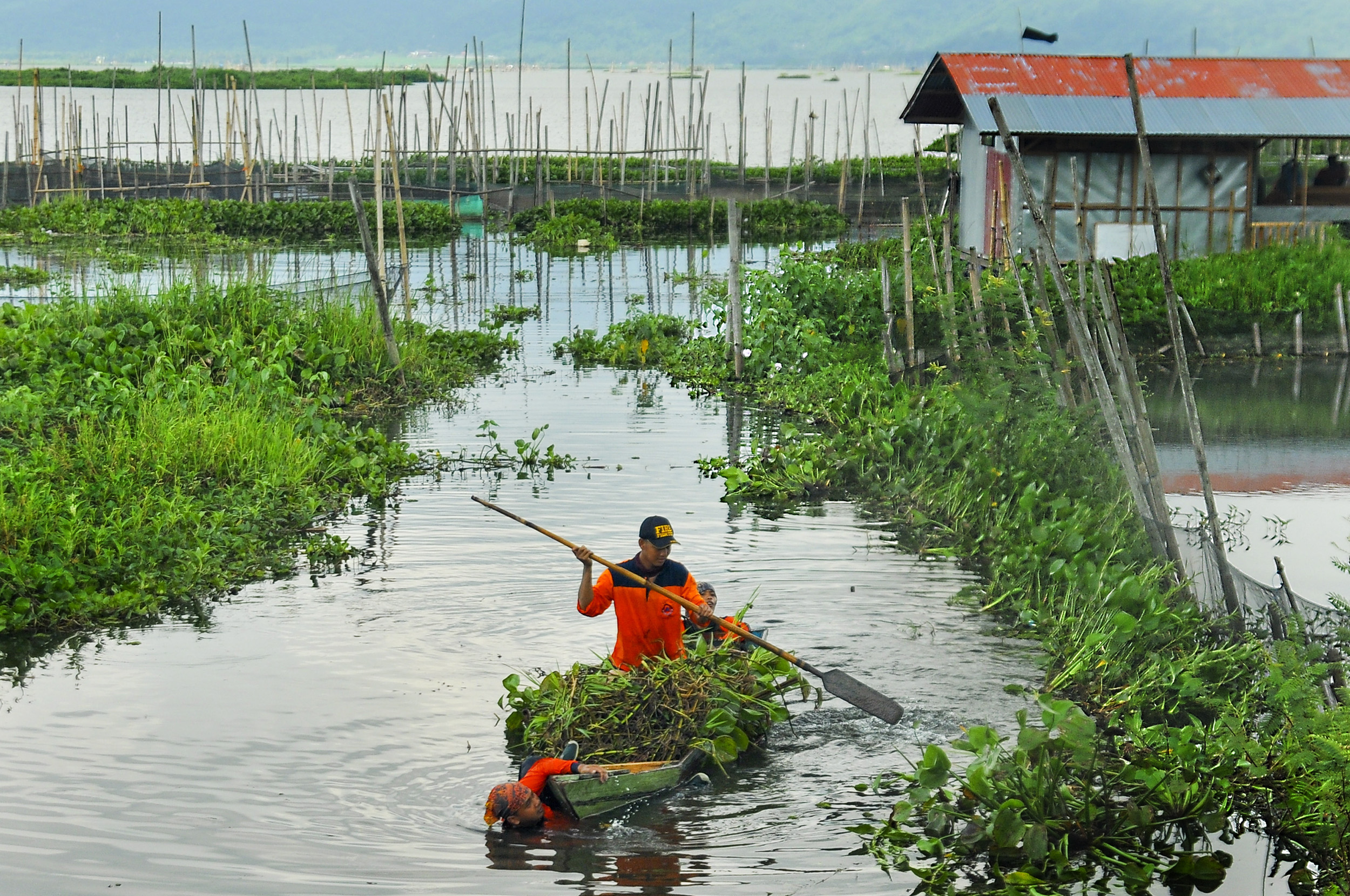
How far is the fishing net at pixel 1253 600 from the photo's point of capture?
6.83 meters

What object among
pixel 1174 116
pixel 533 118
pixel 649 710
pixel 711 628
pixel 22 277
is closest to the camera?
pixel 649 710

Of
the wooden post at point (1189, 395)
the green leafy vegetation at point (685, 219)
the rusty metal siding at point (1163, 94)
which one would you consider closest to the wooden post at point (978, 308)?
the wooden post at point (1189, 395)

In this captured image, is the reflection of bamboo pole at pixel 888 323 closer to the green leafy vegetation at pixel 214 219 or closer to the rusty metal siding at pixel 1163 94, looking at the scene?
the rusty metal siding at pixel 1163 94

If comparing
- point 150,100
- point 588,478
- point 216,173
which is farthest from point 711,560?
point 150,100

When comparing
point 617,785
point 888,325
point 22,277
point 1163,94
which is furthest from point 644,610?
point 22,277

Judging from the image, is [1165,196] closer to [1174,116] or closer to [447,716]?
[1174,116]

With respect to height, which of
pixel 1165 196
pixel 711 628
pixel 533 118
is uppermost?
pixel 533 118

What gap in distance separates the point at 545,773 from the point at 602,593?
113 cm

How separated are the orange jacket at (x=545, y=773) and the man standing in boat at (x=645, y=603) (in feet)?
3.14

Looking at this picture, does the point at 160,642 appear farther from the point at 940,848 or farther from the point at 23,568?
the point at 940,848

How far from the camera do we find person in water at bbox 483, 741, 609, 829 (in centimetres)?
589

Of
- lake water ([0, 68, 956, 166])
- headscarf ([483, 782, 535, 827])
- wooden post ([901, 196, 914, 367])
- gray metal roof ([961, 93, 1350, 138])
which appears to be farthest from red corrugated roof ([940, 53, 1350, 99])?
headscarf ([483, 782, 535, 827])

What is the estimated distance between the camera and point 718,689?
6699 millimetres

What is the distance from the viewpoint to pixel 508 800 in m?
5.89
